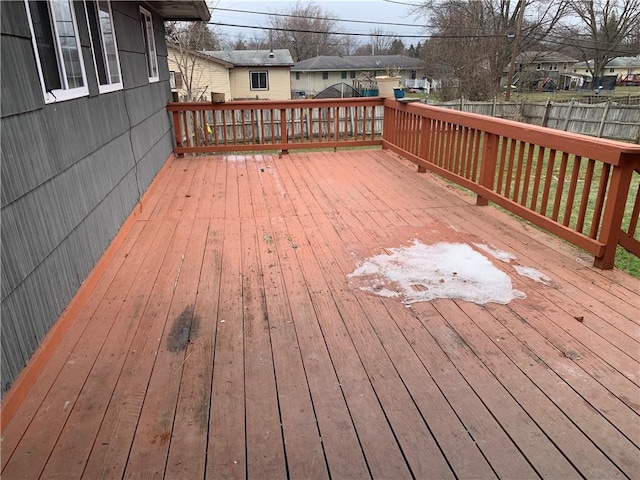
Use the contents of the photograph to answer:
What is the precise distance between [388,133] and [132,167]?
405 cm

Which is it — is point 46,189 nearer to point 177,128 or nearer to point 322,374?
point 322,374

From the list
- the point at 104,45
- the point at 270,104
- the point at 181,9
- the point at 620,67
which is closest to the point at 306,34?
the point at 181,9

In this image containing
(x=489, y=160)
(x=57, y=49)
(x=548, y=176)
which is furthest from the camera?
(x=489, y=160)

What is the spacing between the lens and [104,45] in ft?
12.1

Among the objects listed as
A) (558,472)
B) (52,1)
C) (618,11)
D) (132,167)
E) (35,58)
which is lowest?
(558,472)

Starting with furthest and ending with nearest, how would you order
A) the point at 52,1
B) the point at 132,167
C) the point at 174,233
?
the point at 132,167
the point at 174,233
the point at 52,1

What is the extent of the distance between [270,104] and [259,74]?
18.5m

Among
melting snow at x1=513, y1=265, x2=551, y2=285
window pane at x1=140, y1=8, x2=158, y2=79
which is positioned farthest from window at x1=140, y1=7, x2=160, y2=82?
melting snow at x1=513, y1=265, x2=551, y2=285

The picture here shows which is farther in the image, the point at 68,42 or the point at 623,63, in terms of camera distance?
the point at 623,63

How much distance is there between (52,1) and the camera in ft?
8.25

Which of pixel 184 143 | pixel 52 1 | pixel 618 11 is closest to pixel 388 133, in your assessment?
pixel 184 143

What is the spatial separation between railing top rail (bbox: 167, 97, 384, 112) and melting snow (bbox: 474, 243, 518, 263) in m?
4.06

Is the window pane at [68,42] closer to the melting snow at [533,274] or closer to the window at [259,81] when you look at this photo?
the melting snow at [533,274]

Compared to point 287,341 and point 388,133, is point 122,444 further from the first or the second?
point 388,133
